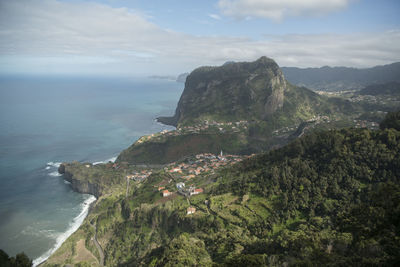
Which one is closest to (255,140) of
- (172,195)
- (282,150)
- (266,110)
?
(266,110)

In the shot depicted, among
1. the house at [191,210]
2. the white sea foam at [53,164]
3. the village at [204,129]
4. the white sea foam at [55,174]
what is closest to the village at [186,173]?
the house at [191,210]

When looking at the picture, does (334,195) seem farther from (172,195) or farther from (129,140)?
(129,140)

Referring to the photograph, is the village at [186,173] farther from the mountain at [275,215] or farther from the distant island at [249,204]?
the mountain at [275,215]

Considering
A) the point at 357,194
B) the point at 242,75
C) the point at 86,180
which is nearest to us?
the point at 357,194

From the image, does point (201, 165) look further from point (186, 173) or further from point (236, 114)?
point (236, 114)

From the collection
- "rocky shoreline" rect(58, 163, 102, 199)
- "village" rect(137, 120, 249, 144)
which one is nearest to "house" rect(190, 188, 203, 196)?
"rocky shoreline" rect(58, 163, 102, 199)

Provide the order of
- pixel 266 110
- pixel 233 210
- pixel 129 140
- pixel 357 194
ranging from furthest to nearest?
pixel 266 110 → pixel 129 140 → pixel 233 210 → pixel 357 194
